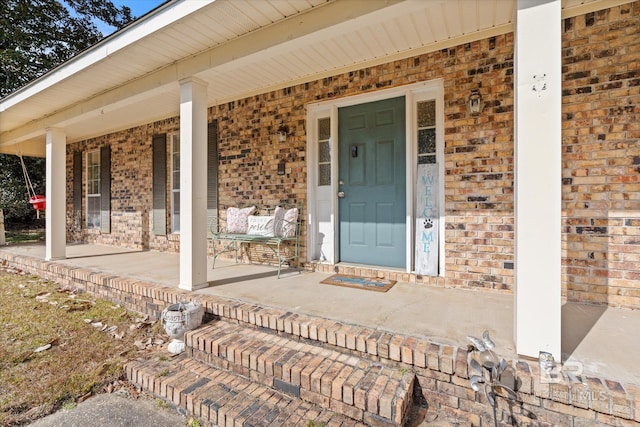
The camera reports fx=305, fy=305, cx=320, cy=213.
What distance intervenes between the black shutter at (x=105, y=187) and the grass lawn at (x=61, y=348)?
105 inches

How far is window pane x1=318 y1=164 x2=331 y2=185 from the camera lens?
3.83 metres

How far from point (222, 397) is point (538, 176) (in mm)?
2195

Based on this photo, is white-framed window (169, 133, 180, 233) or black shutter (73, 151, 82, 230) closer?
white-framed window (169, 133, 180, 233)

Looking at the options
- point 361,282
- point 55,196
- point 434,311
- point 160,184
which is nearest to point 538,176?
point 434,311

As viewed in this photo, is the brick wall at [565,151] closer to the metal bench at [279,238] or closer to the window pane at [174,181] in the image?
the metal bench at [279,238]

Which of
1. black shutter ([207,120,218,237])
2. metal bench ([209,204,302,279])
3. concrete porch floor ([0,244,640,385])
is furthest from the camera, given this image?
black shutter ([207,120,218,237])

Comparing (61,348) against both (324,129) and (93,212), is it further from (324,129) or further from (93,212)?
(93,212)

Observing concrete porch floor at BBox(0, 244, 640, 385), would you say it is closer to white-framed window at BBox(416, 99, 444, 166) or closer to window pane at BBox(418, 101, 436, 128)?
white-framed window at BBox(416, 99, 444, 166)

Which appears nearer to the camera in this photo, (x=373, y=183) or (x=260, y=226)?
(x=373, y=183)

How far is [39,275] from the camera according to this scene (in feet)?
15.4

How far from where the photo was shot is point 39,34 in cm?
948

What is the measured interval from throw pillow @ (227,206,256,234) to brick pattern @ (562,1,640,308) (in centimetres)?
347

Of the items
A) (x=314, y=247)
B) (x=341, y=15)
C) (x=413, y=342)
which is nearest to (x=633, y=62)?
(x=341, y=15)

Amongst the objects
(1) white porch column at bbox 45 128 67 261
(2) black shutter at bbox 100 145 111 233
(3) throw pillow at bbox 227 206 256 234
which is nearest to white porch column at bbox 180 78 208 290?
(3) throw pillow at bbox 227 206 256 234
